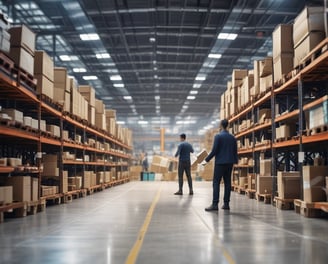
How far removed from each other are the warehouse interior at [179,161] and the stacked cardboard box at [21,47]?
0.03m

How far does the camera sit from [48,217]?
7059 mm

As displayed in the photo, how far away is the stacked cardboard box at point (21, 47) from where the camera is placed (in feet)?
23.6

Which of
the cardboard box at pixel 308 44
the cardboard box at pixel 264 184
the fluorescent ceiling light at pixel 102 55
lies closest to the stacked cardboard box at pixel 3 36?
the cardboard box at pixel 308 44

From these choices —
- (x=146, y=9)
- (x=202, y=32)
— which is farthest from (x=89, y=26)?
(x=202, y=32)

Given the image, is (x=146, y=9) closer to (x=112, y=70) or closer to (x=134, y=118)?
(x=112, y=70)

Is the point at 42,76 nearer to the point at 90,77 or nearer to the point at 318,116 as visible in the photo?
the point at 318,116

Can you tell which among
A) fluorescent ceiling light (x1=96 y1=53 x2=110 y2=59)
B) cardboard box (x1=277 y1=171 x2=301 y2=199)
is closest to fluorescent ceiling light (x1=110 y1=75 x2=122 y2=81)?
fluorescent ceiling light (x1=96 y1=53 x2=110 y2=59)

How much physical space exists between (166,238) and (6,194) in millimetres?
3132

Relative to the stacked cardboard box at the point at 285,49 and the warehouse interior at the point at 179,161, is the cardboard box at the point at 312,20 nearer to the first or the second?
the warehouse interior at the point at 179,161

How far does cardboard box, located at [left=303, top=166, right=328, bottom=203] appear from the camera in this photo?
22.5 feet

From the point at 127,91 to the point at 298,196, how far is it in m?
22.4

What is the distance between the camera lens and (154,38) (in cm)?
1816

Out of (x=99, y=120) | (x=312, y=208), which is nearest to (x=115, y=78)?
(x=99, y=120)

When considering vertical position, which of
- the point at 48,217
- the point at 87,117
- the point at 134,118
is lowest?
the point at 48,217
